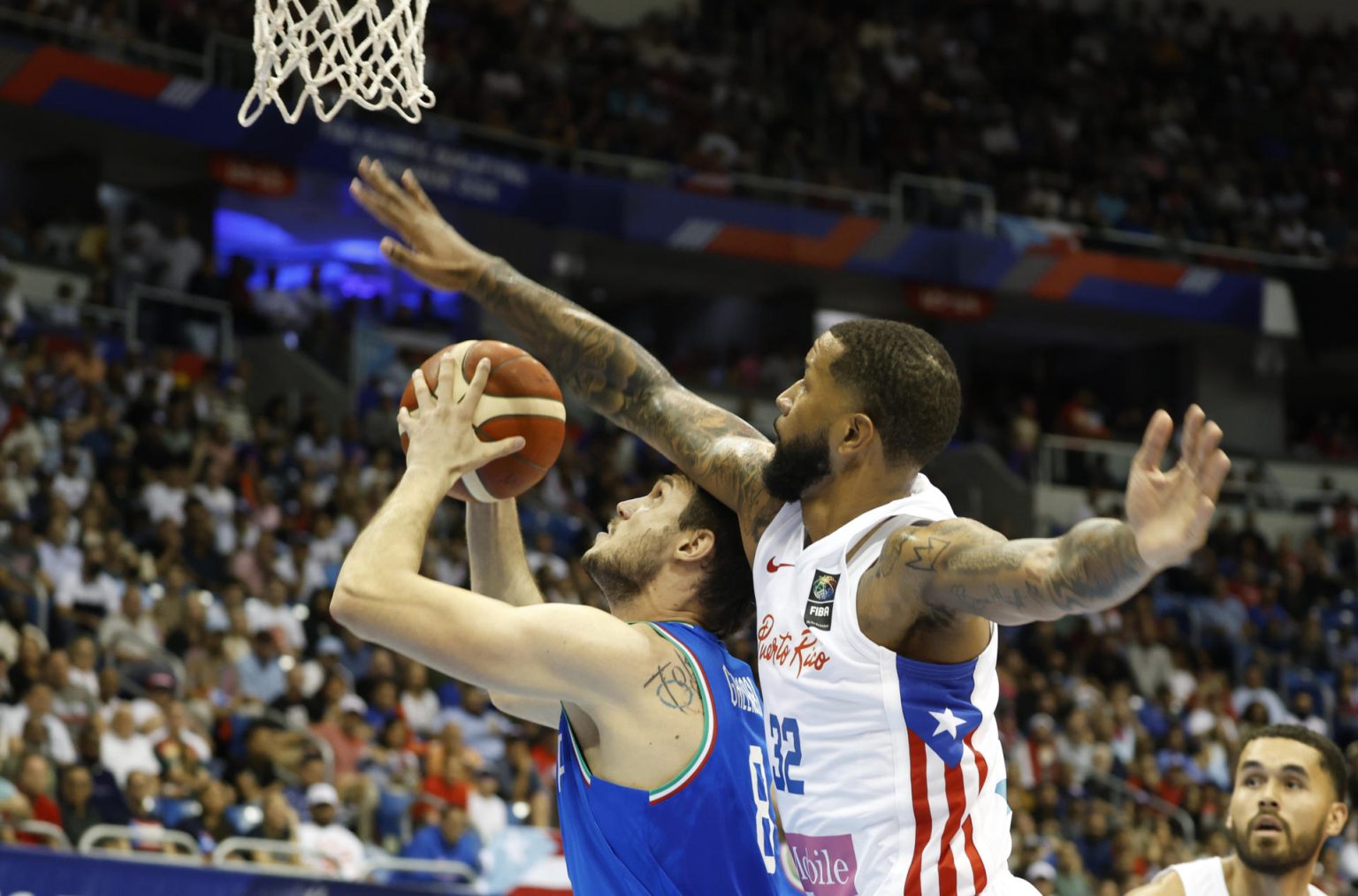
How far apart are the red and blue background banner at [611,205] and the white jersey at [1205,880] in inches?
522

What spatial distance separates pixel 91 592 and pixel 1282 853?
26.3 feet

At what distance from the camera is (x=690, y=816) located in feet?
11.2

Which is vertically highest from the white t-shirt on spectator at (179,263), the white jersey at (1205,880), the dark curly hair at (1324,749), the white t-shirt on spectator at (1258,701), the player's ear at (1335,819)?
the dark curly hair at (1324,749)

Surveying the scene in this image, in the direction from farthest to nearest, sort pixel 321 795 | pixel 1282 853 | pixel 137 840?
pixel 321 795
pixel 137 840
pixel 1282 853

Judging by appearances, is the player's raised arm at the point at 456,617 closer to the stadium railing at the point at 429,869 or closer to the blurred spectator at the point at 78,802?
the stadium railing at the point at 429,869

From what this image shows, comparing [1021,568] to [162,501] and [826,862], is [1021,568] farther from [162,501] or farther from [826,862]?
[162,501]

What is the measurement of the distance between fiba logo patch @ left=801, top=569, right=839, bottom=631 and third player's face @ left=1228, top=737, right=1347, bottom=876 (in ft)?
7.44

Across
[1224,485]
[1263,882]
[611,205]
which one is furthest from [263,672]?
[1224,485]

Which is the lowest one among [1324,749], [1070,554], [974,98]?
[1324,749]

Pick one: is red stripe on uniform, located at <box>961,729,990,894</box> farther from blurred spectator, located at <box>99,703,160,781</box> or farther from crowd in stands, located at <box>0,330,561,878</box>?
blurred spectator, located at <box>99,703,160,781</box>

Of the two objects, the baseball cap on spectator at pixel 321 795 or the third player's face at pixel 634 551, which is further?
the baseball cap on spectator at pixel 321 795

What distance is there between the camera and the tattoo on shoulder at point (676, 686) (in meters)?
3.40

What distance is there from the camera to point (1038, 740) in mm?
14156

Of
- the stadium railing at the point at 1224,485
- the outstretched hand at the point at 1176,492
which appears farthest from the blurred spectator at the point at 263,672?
the stadium railing at the point at 1224,485
